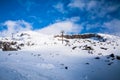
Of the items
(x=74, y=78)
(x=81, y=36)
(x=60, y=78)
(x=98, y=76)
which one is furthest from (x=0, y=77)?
(x=81, y=36)

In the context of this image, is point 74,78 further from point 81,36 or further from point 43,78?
point 81,36

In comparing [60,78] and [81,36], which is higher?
[81,36]

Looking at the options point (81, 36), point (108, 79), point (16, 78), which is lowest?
point (108, 79)

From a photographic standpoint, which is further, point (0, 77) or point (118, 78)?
point (118, 78)

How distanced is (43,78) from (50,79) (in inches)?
21.7

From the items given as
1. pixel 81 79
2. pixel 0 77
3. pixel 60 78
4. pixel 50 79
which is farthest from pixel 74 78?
pixel 0 77

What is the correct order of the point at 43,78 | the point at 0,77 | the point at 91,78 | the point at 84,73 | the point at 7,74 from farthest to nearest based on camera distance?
the point at 84,73 < the point at 91,78 < the point at 43,78 < the point at 7,74 < the point at 0,77

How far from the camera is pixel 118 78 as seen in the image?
1251 centimetres

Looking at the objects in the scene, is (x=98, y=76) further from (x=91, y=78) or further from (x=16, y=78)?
(x=16, y=78)

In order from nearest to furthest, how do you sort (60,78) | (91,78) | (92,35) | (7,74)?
(7,74), (60,78), (91,78), (92,35)

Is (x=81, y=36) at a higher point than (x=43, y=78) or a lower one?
higher

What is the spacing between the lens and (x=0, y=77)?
927 centimetres

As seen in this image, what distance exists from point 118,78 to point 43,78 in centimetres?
672

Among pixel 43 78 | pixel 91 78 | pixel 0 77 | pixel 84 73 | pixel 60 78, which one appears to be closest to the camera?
pixel 0 77
